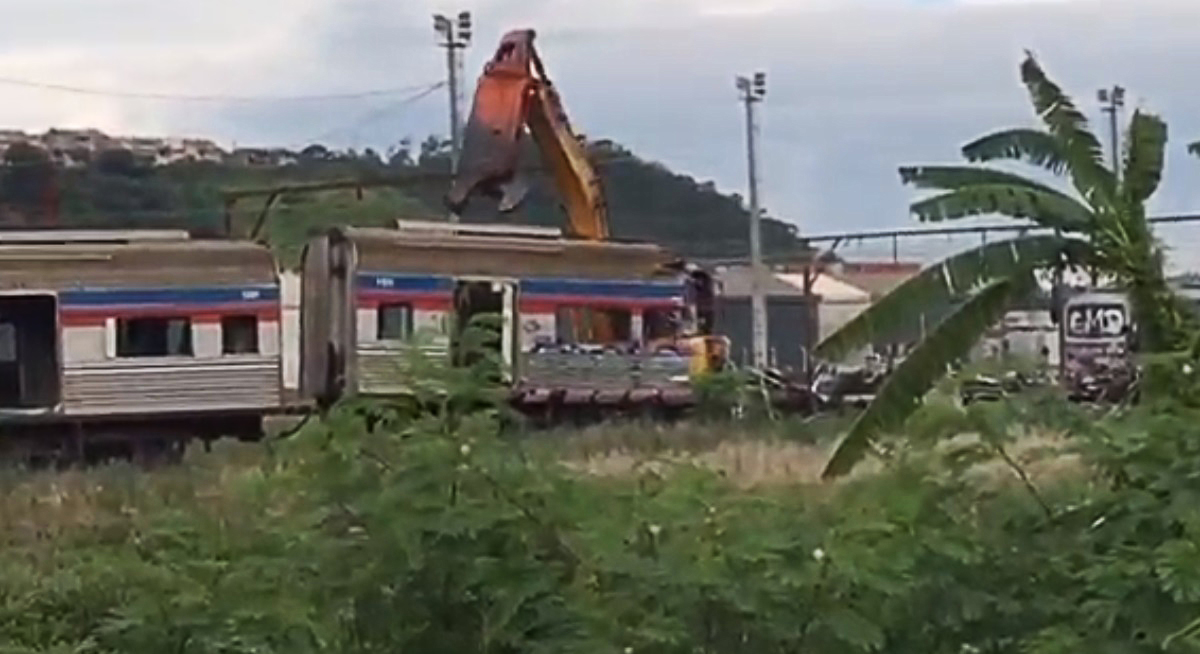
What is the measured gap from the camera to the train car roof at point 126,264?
28.5m

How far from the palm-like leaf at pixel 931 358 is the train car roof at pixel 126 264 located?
20625 millimetres

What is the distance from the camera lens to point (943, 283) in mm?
8602

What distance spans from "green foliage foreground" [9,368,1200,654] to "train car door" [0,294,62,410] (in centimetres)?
2151

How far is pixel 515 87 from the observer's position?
116 feet

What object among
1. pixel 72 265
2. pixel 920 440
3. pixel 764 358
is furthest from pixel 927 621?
pixel 764 358

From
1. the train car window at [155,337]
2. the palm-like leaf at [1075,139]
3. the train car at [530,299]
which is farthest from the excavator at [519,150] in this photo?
the palm-like leaf at [1075,139]

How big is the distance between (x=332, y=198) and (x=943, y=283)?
3153cm

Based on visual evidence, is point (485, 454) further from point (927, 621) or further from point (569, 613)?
point (927, 621)

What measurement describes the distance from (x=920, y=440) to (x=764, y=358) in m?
39.7

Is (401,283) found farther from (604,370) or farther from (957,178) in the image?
(957,178)

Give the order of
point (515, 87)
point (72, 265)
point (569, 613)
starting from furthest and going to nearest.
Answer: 1. point (515, 87)
2. point (72, 265)
3. point (569, 613)

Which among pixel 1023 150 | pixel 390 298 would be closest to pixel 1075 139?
pixel 1023 150

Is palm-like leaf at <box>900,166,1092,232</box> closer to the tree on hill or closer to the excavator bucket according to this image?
the excavator bucket

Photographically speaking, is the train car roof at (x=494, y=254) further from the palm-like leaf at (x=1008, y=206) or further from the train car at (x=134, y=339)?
the palm-like leaf at (x=1008, y=206)
